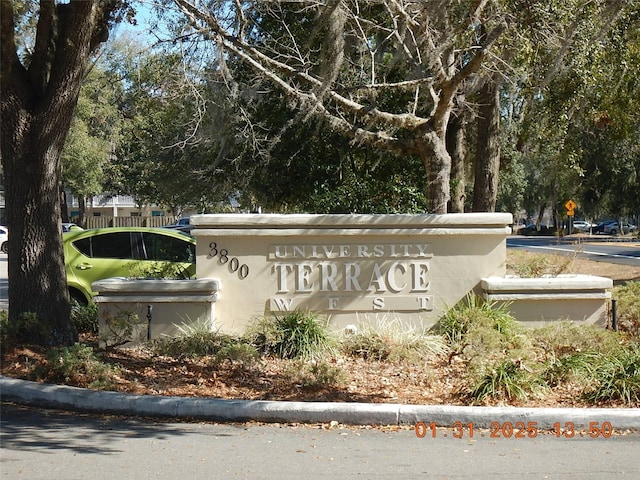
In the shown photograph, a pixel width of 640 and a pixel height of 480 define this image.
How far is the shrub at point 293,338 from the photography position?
9312 mm

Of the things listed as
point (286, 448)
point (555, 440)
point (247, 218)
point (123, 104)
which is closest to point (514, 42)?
point (247, 218)

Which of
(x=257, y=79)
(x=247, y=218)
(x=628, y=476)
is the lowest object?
(x=628, y=476)

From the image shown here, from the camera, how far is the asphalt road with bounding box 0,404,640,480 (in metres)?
5.63

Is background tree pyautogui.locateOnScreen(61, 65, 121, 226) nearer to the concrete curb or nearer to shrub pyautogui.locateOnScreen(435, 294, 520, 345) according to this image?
shrub pyautogui.locateOnScreen(435, 294, 520, 345)

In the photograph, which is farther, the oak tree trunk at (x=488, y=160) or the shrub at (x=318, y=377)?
the oak tree trunk at (x=488, y=160)

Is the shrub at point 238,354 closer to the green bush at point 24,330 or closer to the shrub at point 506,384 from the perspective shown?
the green bush at point 24,330

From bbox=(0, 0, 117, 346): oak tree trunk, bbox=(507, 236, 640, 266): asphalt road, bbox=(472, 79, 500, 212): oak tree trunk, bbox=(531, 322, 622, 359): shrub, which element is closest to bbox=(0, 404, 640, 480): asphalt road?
bbox=(0, 0, 117, 346): oak tree trunk

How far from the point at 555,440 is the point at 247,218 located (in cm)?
532

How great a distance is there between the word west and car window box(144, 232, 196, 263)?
9.23 ft

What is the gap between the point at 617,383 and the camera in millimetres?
7438

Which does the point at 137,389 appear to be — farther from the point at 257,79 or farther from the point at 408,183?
the point at 408,183

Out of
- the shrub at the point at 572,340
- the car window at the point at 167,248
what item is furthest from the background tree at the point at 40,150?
the shrub at the point at 572,340

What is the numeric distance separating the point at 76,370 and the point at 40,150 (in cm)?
269

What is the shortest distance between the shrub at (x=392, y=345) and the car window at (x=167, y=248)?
4090 millimetres
